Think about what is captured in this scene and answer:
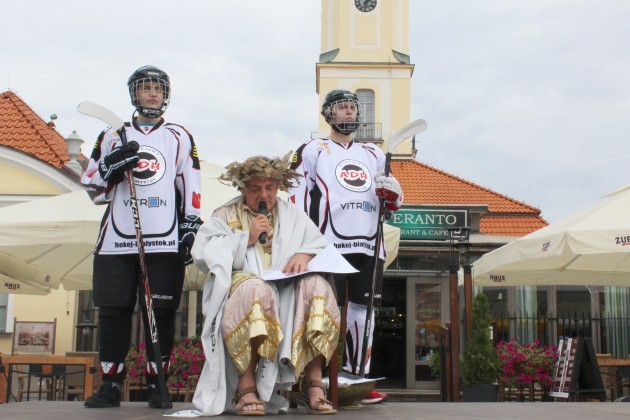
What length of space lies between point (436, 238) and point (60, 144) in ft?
33.6

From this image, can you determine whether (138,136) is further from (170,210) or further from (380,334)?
(380,334)

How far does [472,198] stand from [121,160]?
2119 cm

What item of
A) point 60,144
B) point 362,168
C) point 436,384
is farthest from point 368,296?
point 60,144

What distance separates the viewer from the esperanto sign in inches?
663

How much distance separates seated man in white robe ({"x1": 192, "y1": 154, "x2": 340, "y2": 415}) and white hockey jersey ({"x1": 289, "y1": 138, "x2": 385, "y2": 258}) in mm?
646

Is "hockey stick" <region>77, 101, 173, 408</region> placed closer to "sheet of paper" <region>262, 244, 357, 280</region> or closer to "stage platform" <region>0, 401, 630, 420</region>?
"stage platform" <region>0, 401, 630, 420</region>

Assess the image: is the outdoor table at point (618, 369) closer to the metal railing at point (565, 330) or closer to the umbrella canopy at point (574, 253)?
the umbrella canopy at point (574, 253)

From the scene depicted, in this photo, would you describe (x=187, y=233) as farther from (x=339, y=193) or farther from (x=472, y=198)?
(x=472, y=198)

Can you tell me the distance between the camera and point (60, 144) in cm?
2270

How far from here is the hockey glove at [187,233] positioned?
216 inches

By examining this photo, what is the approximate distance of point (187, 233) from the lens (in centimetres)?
549

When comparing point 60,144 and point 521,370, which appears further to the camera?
point 60,144

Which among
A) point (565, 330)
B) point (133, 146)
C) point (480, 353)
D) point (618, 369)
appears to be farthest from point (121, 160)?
point (565, 330)

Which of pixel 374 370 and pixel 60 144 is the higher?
pixel 60 144
